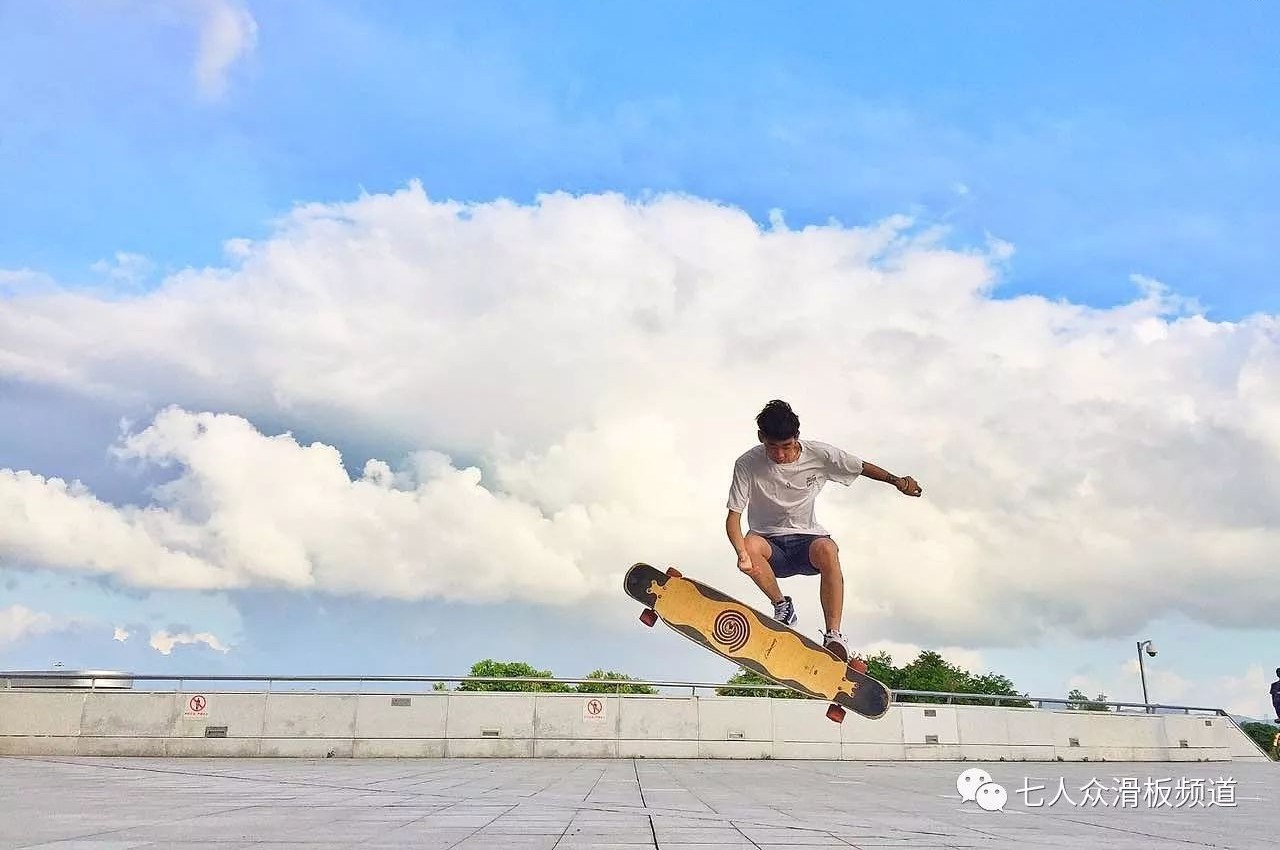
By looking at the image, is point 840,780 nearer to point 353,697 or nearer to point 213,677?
point 353,697

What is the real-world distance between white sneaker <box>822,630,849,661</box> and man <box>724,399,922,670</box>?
0.01 meters

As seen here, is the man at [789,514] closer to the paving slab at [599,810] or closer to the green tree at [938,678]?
the paving slab at [599,810]

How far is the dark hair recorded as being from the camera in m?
10.1

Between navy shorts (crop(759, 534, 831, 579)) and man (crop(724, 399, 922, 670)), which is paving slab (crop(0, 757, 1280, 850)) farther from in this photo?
navy shorts (crop(759, 534, 831, 579))

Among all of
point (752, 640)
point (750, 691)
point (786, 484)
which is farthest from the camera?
point (750, 691)

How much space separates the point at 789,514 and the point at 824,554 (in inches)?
23.9

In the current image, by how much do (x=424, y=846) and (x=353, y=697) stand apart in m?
20.3

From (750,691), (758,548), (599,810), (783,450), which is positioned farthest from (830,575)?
(750,691)

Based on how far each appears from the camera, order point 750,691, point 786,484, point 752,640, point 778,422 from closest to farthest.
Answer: point 778,422, point 786,484, point 752,640, point 750,691

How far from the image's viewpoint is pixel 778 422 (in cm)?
1009

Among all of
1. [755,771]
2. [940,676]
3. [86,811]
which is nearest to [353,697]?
[755,771]

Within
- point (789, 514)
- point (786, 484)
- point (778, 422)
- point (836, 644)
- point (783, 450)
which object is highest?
point (778, 422)

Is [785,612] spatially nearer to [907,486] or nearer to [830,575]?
[830,575]

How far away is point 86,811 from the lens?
9.31 m
